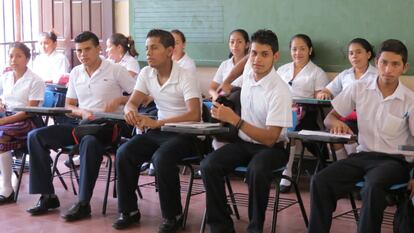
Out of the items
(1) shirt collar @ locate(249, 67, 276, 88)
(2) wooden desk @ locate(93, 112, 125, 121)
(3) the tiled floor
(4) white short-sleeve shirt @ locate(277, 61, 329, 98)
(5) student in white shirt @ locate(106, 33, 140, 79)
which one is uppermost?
(5) student in white shirt @ locate(106, 33, 140, 79)

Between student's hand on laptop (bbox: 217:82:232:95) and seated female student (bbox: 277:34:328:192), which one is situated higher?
seated female student (bbox: 277:34:328:192)

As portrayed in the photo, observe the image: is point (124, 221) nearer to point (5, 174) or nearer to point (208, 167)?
point (208, 167)

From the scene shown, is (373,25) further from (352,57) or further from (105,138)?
(105,138)

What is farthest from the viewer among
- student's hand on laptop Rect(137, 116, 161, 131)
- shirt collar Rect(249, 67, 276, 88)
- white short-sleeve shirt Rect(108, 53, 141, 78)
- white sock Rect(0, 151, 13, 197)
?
white short-sleeve shirt Rect(108, 53, 141, 78)

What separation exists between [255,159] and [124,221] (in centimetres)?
98

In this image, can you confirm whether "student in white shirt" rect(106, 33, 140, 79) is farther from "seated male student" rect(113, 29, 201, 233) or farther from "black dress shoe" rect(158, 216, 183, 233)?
"black dress shoe" rect(158, 216, 183, 233)

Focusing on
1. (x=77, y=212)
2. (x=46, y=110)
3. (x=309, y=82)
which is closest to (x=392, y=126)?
(x=309, y=82)

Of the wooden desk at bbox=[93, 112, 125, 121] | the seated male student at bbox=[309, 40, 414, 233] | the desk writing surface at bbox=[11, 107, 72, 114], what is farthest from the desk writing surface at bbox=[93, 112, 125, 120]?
the seated male student at bbox=[309, 40, 414, 233]

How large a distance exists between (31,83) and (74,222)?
1.20 m

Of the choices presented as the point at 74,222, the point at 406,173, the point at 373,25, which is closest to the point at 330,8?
the point at 373,25

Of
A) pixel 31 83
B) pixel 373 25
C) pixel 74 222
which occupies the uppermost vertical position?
pixel 373 25

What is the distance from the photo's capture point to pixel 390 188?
314cm

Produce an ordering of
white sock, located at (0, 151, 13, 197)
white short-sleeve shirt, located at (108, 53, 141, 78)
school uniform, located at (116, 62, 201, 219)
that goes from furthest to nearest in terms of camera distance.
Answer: white short-sleeve shirt, located at (108, 53, 141, 78), white sock, located at (0, 151, 13, 197), school uniform, located at (116, 62, 201, 219)

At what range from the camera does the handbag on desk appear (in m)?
4.15
